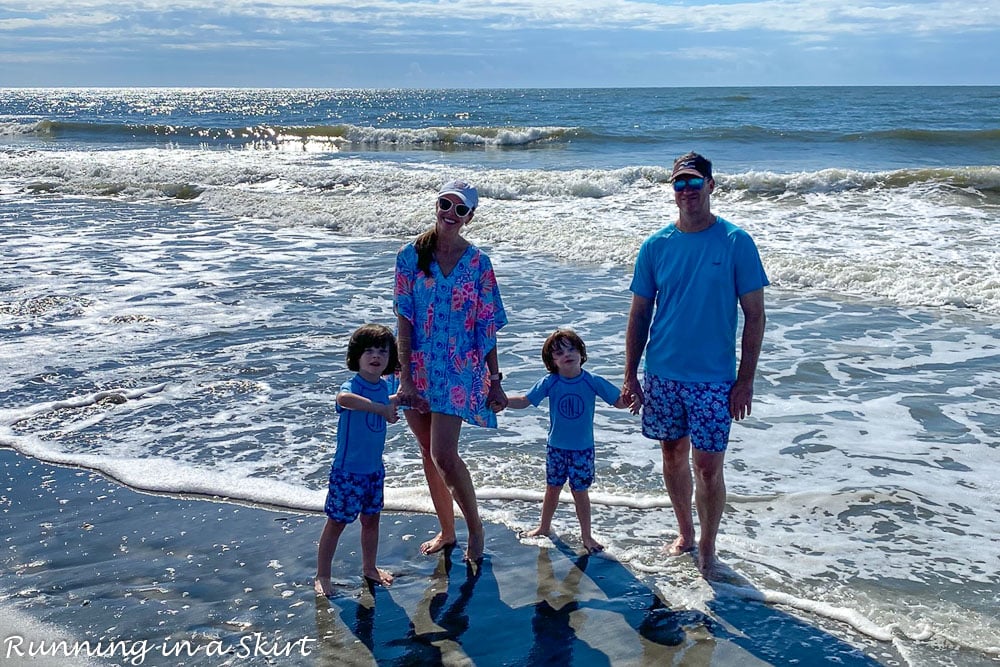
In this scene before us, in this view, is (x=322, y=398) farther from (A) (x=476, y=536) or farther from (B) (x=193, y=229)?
(B) (x=193, y=229)

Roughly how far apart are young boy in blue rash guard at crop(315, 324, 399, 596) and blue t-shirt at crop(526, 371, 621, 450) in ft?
2.71

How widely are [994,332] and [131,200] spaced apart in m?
18.4

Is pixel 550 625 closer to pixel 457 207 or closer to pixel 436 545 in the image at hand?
pixel 436 545

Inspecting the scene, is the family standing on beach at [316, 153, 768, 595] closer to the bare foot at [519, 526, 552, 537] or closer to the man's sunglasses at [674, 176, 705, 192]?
the man's sunglasses at [674, 176, 705, 192]

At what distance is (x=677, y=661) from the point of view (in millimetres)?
3754

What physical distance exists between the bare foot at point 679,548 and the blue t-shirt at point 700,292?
3.03 feet

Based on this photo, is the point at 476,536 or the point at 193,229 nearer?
the point at 476,536

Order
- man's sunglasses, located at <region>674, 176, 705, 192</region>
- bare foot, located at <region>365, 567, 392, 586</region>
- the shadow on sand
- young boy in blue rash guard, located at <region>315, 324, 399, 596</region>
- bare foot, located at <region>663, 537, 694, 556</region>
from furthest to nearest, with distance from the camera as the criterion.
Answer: bare foot, located at <region>663, 537, 694, 556</region>
bare foot, located at <region>365, 567, 392, 586</region>
young boy in blue rash guard, located at <region>315, 324, 399, 596</region>
man's sunglasses, located at <region>674, 176, 705, 192</region>
the shadow on sand

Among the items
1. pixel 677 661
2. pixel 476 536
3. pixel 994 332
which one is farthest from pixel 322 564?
pixel 994 332

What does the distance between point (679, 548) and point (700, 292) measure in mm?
1348

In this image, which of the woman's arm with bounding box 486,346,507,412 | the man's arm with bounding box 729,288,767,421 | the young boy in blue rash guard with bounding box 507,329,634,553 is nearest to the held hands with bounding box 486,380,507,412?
the woman's arm with bounding box 486,346,507,412

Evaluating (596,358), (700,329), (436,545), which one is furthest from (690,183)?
(596,358)

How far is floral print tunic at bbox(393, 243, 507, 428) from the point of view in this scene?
4.35 metres

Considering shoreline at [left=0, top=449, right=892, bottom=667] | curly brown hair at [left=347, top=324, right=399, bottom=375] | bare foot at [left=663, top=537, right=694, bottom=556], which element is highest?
curly brown hair at [left=347, top=324, right=399, bottom=375]
